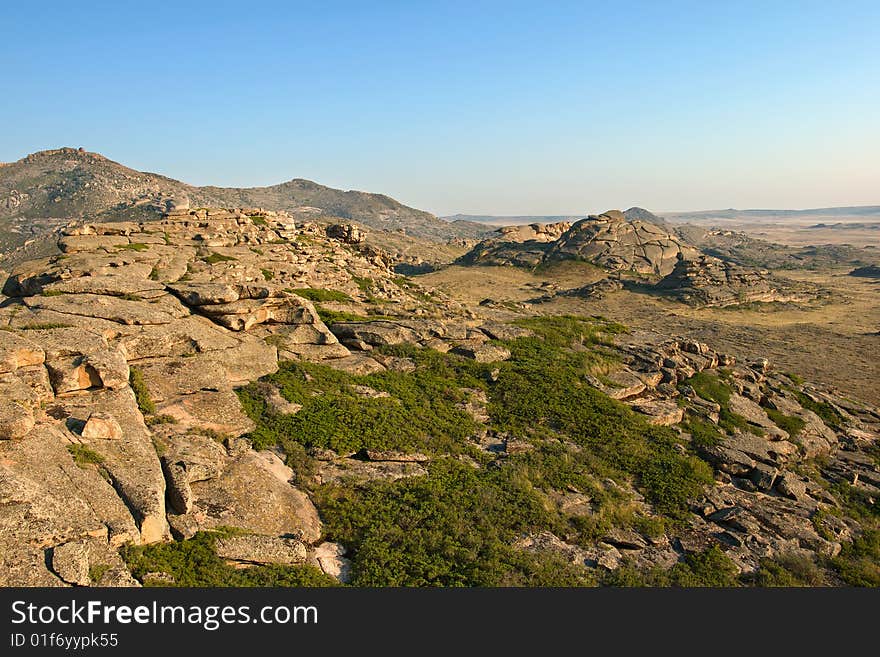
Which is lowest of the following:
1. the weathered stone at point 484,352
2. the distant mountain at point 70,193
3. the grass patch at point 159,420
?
the weathered stone at point 484,352

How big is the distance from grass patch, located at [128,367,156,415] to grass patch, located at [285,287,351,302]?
40.4ft

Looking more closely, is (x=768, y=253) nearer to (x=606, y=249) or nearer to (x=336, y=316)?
(x=606, y=249)

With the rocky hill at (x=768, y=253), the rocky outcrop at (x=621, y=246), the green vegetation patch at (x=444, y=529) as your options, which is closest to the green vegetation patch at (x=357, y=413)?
the green vegetation patch at (x=444, y=529)

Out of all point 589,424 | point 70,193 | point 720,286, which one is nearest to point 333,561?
point 589,424

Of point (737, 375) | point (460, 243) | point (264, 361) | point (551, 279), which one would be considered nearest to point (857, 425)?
point (737, 375)

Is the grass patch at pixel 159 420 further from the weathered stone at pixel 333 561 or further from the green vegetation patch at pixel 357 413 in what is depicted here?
the weathered stone at pixel 333 561

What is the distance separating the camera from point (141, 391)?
14.9 metres

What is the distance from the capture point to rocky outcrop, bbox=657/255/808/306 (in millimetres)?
65375

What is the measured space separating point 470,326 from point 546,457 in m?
11.7

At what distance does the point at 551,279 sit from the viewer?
3167 inches

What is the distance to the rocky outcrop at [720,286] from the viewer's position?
214ft

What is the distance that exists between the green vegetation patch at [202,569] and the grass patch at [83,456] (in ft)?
8.61

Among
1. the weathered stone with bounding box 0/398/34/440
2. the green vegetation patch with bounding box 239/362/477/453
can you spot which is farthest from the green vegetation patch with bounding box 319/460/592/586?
the weathered stone with bounding box 0/398/34/440

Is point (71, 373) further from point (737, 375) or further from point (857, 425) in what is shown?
point (857, 425)
